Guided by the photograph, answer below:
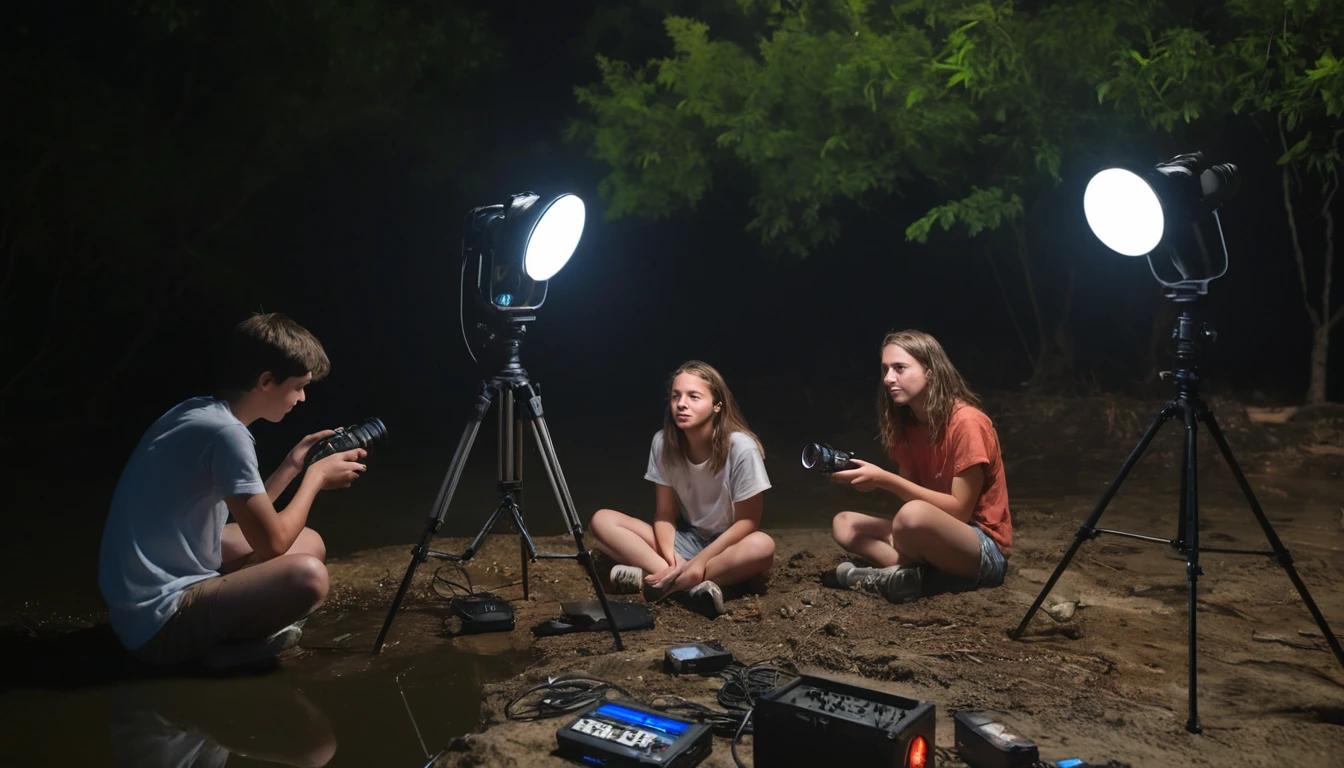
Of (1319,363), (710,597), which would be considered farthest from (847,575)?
(1319,363)

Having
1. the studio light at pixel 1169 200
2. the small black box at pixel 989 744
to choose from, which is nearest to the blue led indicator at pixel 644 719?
the small black box at pixel 989 744

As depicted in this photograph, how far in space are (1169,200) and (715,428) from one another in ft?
6.15

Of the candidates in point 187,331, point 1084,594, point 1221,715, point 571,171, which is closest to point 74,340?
point 187,331

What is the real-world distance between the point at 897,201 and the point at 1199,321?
914 cm

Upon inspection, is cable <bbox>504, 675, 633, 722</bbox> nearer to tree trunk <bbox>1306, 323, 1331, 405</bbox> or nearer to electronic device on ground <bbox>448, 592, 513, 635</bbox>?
electronic device on ground <bbox>448, 592, 513, 635</bbox>

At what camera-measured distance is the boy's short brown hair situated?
3117 millimetres

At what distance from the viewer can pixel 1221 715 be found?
8.80 ft

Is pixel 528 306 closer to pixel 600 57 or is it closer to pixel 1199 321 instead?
pixel 1199 321

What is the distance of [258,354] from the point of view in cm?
313

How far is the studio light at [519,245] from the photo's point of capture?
3.44m

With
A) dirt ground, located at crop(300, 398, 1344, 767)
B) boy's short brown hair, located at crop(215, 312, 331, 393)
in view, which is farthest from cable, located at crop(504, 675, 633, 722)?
boy's short brown hair, located at crop(215, 312, 331, 393)

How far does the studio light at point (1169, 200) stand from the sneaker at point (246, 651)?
3119mm

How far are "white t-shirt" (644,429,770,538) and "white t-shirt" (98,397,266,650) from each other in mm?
1658

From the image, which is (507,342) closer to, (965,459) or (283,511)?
(283,511)
